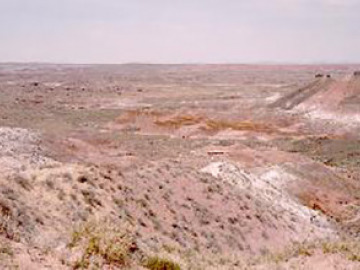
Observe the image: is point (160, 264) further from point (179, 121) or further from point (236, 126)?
point (179, 121)

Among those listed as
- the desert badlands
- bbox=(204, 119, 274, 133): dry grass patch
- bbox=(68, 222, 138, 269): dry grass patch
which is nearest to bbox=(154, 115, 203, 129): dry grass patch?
bbox=(204, 119, 274, 133): dry grass patch

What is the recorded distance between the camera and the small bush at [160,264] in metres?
10.6

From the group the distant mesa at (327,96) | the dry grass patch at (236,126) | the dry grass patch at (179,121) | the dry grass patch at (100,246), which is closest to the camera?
the dry grass patch at (100,246)

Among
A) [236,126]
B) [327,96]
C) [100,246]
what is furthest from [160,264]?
[327,96]

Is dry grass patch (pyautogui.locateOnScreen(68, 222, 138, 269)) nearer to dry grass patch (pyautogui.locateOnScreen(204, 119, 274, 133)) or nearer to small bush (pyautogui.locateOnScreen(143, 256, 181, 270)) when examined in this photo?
small bush (pyautogui.locateOnScreen(143, 256, 181, 270))

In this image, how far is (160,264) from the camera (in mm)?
10750

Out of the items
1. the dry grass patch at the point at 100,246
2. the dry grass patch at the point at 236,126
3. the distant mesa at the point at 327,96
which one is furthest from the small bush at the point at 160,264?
the distant mesa at the point at 327,96

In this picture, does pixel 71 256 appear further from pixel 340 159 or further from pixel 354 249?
pixel 340 159

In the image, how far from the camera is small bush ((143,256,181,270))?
34.9ft

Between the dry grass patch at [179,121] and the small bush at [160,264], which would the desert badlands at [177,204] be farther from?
the dry grass patch at [179,121]

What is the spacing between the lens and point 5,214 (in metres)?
12.0

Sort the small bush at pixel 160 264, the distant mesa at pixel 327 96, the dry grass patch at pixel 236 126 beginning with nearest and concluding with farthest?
1. the small bush at pixel 160 264
2. the dry grass patch at pixel 236 126
3. the distant mesa at pixel 327 96

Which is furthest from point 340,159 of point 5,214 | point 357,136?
point 5,214

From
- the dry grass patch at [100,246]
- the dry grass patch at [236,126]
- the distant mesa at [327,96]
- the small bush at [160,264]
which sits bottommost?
the dry grass patch at [236,126]
